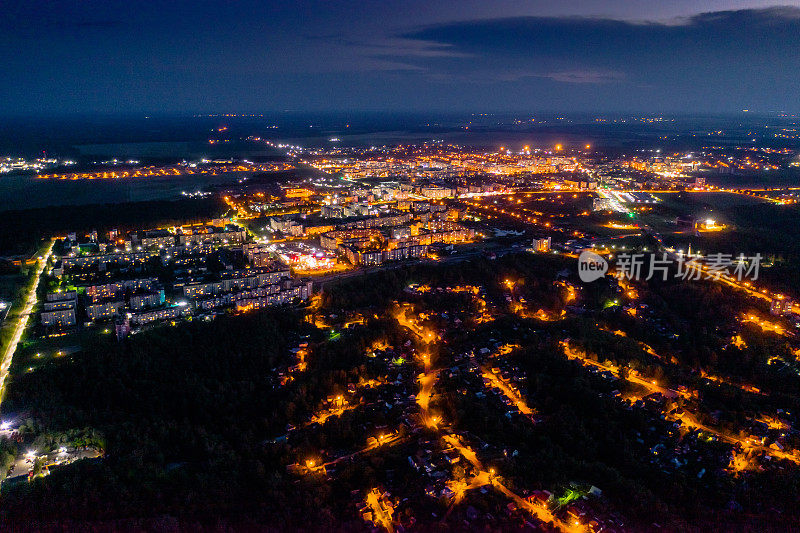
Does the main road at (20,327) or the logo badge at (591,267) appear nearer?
the main road at (20,327)

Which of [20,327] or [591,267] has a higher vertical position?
[591,267]

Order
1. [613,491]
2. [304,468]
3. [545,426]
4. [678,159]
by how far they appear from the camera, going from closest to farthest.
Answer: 1. [613,491]
2. [304,468]
3. [545,426]
4. [678,159]

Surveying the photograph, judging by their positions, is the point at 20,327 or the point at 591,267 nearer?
the point at 20,327

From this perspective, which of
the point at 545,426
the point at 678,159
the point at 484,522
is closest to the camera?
the point at 484,522

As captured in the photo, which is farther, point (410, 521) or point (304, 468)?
point (304, 468)

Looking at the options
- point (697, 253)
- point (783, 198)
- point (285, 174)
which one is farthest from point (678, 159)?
point (285, 174)

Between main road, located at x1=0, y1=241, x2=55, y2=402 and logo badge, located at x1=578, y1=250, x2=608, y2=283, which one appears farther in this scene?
logo badge, located at x1=578, y1=250, x2=608, y2=283

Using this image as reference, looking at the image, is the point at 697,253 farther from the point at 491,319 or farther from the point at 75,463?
the point at 75,463
